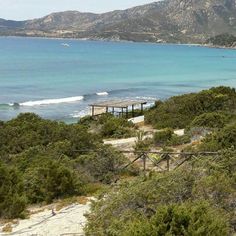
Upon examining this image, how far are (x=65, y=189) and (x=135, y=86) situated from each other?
53.9 m

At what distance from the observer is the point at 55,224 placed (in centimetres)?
1080

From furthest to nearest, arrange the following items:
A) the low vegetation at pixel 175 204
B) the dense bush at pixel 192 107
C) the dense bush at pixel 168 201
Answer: the dense bush at pixel 192 107 → the dense bush at pixel 168 201 → the low vegetation at pixel 175 204

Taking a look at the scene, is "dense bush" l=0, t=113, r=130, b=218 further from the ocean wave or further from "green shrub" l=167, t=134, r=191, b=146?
the ocean wave

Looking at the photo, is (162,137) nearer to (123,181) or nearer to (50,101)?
(123,181)

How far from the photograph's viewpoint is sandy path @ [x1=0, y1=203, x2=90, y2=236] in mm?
10344

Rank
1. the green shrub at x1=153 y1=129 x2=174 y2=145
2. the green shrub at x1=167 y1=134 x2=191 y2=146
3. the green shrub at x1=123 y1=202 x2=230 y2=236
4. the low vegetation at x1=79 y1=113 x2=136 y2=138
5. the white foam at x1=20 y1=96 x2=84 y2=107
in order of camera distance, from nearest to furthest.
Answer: the green shrub at x1=123 y1=202 x2=230 y2=236
the green shrub at x1=167 y1=134 x2=191 y2=146
the green shrub at x1=153 y1=129 x2=174 y2=145
the low vegetation at x1=79 y1=113 x2=136 y2=138
the white foam at x1=20 y1=96 x2=84 y2=107

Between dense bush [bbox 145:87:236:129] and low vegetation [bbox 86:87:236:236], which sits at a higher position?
low vegetation [bbox 86:87:236:236]

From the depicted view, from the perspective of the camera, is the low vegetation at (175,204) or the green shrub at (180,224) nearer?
the green shrub at (180,224)

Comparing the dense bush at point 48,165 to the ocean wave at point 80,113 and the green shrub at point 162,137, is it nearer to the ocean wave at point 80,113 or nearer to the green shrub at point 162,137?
the green shrub at point 162,137

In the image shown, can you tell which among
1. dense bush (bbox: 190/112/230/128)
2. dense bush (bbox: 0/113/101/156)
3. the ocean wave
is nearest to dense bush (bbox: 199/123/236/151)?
dense bush (bbox: 0/113/101/156)

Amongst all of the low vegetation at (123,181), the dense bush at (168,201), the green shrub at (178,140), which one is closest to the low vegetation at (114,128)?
the low vegetation at (123,181)

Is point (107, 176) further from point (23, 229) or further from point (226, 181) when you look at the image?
point (226, 181)

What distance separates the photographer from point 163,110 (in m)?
30.3

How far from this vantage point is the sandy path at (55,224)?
10344 mm
